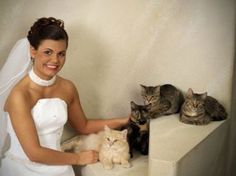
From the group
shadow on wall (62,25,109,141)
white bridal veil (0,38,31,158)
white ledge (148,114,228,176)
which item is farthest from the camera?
shadow on wall (62,25,109,141)

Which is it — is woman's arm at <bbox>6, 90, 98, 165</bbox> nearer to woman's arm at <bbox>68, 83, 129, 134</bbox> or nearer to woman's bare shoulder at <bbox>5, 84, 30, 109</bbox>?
woman's bare shoulder at <bbox>5, 84, 30, 109</bbox>

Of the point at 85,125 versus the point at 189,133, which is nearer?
the point at 189,133

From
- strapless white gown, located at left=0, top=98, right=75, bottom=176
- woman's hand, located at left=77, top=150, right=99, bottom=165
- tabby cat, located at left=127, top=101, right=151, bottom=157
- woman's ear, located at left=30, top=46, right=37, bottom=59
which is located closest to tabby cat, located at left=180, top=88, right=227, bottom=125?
tabby cat, located at left=127, top=101, right=151, bottom=157

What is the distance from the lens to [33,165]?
1597 millimetres

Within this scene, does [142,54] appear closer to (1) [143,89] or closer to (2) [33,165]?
(1) [143,89]

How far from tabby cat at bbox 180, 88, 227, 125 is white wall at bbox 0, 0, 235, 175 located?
72 millimetres

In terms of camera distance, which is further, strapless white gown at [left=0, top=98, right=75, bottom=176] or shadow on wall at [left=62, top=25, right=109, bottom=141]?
shadow on wall at [left=62, top=25, right=109, bottom=141]

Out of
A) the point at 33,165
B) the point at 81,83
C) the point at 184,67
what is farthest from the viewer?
the point at 81,83

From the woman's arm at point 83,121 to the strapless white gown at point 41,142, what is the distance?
0.55 feet

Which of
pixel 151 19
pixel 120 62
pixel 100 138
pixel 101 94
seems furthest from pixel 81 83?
pixel 151 19

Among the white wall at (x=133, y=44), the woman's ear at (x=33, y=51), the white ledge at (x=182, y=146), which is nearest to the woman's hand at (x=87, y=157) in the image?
the white ledge at (x=182, y=146)

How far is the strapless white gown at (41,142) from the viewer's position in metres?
1.60

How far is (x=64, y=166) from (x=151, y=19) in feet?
3.09

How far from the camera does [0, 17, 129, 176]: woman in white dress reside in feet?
4.96
